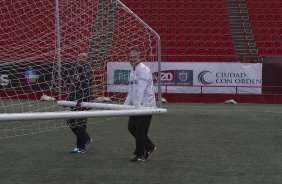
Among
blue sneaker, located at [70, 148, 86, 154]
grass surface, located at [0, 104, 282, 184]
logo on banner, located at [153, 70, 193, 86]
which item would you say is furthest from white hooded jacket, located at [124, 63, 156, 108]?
logo on banner, located at [153, 70, 193, 86]

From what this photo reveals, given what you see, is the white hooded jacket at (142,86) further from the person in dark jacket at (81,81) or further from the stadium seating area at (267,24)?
the stadium seating area at (267,24)

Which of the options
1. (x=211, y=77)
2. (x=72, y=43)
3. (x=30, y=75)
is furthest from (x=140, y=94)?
(x=211, y=77)

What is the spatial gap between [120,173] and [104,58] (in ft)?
5.99

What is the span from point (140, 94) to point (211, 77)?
14.2 metres

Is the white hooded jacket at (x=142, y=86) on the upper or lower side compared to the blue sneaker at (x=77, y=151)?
upper

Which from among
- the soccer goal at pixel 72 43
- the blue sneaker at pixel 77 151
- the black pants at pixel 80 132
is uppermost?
the soccer goal at pixel 72 43

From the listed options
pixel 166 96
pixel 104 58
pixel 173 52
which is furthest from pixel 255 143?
pixel 173 52

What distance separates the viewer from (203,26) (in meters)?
26.0

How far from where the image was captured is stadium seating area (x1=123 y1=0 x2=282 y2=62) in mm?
24453

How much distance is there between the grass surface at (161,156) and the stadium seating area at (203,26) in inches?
418

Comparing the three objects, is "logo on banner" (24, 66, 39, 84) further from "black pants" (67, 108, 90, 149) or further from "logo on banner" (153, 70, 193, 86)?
"logo on banner" (153, 70, 193, 86)

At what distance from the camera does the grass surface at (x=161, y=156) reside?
749cm

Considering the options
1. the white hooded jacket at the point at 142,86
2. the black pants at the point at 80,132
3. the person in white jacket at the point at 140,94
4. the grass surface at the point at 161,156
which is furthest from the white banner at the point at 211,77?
the white hooded jacket at the point at 142,86

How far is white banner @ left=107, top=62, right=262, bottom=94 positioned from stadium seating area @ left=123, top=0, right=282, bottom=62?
1250mm
